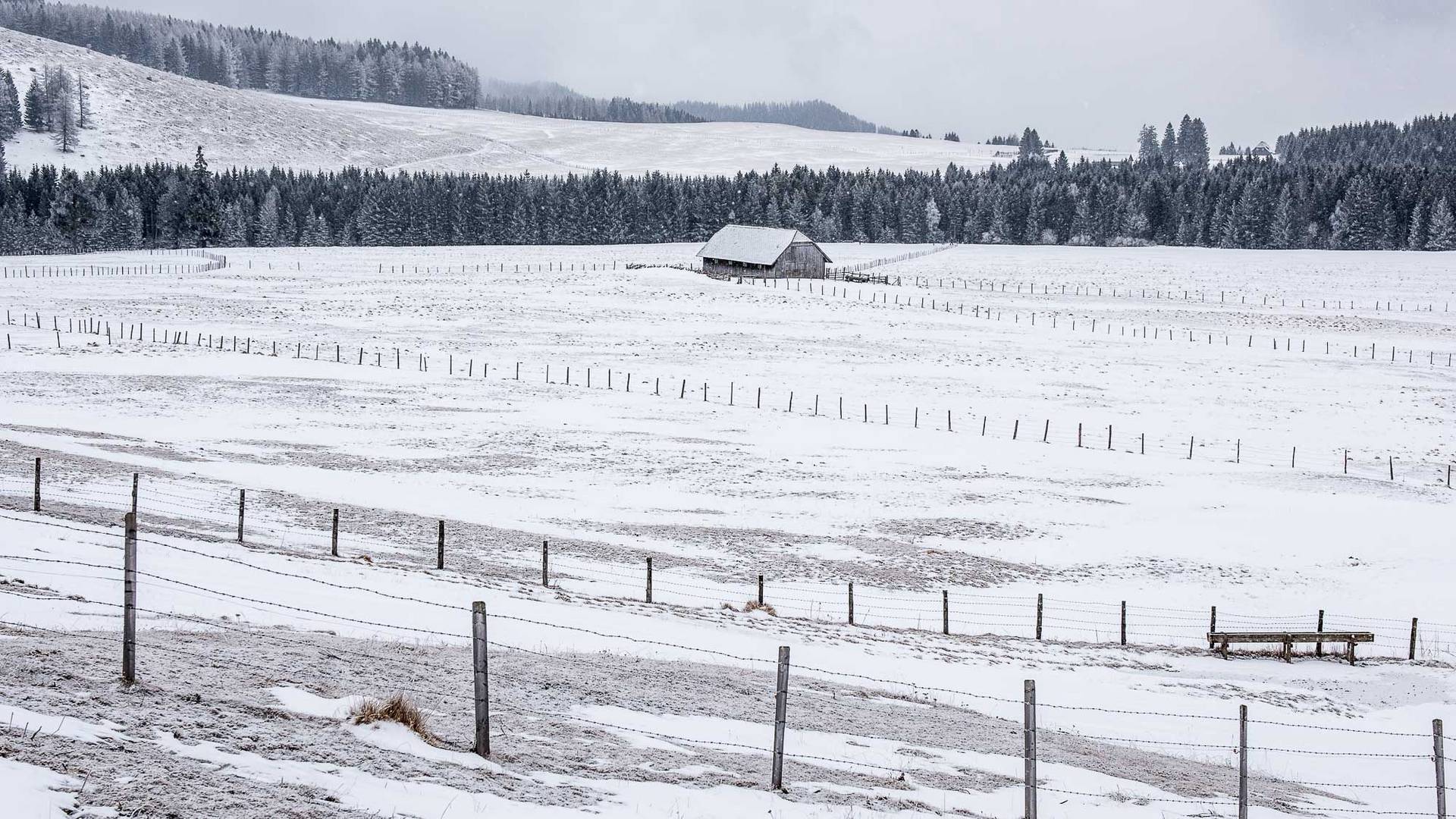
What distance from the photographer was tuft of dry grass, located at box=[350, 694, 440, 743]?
10.2m

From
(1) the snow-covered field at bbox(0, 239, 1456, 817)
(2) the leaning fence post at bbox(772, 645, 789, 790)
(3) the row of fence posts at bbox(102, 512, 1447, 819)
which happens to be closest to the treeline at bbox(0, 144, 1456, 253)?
(1) the snow-covered field at bbox(0, 239, 1456, 817)

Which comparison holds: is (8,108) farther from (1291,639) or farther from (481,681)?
(481,681)

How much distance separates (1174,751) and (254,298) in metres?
78.4

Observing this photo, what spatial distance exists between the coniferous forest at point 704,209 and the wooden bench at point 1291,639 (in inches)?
5614

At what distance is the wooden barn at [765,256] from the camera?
351 feet

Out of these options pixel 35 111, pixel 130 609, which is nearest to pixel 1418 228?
pixel 130 609

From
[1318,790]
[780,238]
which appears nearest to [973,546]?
[1318,790]

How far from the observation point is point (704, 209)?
552 feet

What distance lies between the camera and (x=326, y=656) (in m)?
12.9

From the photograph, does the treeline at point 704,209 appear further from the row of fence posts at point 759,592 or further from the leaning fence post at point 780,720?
the leaning fence post at point 780,720

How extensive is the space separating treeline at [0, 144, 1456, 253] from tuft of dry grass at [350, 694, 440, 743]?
14685 centimetres

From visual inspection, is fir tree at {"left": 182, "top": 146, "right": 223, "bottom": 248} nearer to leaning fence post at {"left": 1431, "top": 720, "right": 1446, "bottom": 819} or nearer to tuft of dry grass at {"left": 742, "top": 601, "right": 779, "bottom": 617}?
tuft of dry grass at {"left": 742, "top": 601, "right": 779, "bottom": 617}

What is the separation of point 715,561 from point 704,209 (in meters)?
146

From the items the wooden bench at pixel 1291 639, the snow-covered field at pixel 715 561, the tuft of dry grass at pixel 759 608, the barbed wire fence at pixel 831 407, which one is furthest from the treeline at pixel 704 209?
the wooden bench at pixel 1291 639
